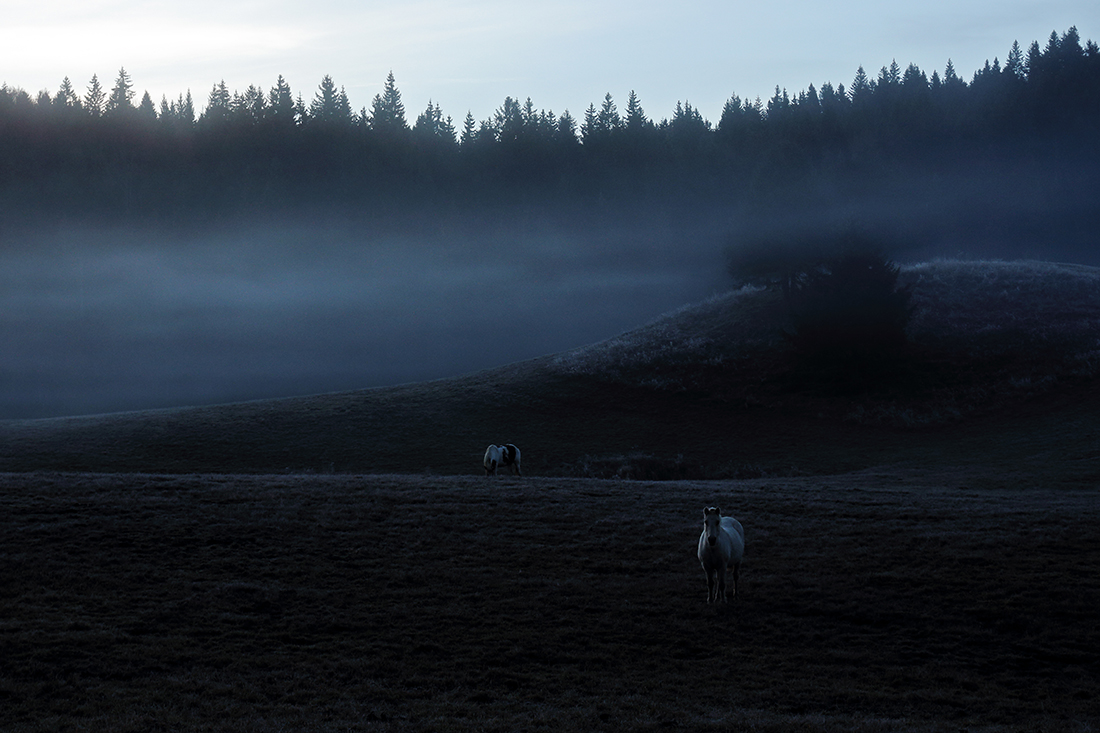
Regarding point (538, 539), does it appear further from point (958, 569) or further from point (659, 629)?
point (958, 569)

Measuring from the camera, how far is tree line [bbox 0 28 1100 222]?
440 feet

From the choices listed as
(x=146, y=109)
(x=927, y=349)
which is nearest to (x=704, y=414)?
(x=927, y=349)

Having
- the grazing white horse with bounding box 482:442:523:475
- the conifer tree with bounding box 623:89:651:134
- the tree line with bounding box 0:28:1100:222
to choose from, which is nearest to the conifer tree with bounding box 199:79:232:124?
the tree line with bounding box 0:28:1100:222

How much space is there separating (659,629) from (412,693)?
5392 millimetres

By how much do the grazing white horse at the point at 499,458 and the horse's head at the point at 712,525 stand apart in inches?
731

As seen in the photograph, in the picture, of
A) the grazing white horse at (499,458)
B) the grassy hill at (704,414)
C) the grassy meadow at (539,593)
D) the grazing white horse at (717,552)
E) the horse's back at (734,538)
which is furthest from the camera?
the grassy hill at (704,414)

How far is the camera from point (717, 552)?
17516mm

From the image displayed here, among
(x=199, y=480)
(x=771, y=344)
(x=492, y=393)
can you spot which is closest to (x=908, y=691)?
(x=199, y=480)

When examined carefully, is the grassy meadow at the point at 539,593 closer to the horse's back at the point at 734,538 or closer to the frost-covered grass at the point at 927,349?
the horse's back at the point at 734,538

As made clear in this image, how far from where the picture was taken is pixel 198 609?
1683 centimetres

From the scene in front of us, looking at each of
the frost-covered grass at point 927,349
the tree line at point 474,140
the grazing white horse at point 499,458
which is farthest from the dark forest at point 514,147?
the grazing white horse at point 499,458

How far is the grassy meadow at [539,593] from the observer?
41.4 ft

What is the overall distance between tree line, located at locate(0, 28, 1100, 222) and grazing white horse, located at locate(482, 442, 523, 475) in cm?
10625

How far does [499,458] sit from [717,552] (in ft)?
62.7
